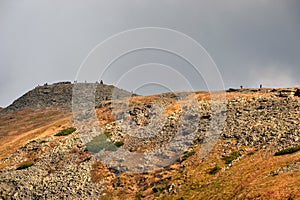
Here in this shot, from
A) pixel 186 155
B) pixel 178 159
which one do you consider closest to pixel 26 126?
pixel 178 159

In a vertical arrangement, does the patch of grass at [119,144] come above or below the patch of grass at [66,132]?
below

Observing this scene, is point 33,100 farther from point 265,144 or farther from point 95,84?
point 265,144

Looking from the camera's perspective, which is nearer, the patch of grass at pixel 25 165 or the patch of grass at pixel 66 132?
the patch of grass at pixel 25 165

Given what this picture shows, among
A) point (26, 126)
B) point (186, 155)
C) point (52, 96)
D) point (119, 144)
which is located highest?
point (52, 96)

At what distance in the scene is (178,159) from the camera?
60.0m

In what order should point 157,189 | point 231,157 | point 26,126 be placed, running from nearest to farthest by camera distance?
1. point 157,189
2. point 231,157
3. point 26,126

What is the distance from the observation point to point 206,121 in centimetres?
7088

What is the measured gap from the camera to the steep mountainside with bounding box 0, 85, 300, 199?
4569 cm

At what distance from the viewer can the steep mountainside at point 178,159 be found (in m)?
45.7

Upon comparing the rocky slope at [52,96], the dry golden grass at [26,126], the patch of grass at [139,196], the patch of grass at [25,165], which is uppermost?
the rocky slope at [52,96]

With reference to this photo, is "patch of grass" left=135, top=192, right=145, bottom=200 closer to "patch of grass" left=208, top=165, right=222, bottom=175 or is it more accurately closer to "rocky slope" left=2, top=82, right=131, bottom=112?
"patch of grass" left=208, top=165, right=222, bottom=175

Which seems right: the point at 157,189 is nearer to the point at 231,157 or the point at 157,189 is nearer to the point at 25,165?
A: the point at 231,157

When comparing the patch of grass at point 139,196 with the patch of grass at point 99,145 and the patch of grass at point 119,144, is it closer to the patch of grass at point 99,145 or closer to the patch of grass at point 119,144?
the patch of grass at point 99,145

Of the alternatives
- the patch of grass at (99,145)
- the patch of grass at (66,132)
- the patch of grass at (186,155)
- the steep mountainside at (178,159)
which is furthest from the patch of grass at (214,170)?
the patch of grass at (66,132)
